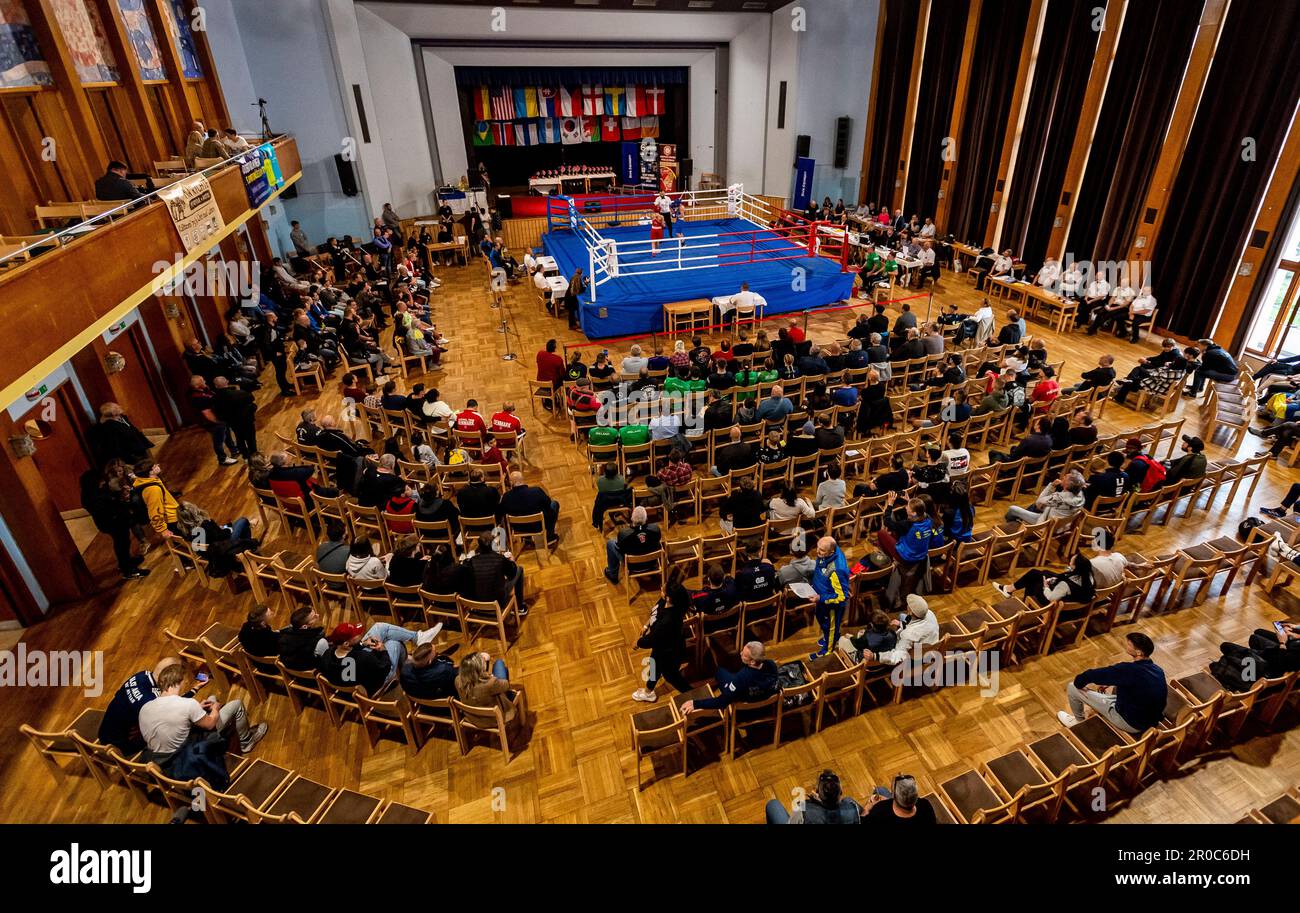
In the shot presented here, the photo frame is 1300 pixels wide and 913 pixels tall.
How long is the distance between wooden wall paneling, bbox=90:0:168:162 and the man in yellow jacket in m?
6.32

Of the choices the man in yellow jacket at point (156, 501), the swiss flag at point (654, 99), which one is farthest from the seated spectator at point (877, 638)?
the swiss flag at point (654, 99)

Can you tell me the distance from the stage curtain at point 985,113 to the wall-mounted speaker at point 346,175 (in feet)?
50.7

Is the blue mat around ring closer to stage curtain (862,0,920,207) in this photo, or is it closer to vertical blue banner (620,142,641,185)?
stage curtain (862,0,920,207)

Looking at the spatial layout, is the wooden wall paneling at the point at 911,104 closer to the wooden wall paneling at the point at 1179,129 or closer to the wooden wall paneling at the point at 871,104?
the wooden wall paneling at the point at 871,104

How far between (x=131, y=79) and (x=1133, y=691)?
14006 millimetres

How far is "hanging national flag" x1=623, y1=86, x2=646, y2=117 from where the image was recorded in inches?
819

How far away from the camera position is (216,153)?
34.3 ft

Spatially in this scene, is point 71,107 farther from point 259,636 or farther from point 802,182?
point 802,182

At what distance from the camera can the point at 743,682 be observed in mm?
4379

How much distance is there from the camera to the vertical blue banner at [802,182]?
1986 cm

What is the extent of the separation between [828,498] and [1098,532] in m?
2.44

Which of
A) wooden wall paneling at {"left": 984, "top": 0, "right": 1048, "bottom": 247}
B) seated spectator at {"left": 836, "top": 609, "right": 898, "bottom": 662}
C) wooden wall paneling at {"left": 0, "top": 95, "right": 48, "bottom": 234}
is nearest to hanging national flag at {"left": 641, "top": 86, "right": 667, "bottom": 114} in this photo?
wooden wall paneling at {"left": 984, "top": 0, "right": 1048, "bottom": 247}
